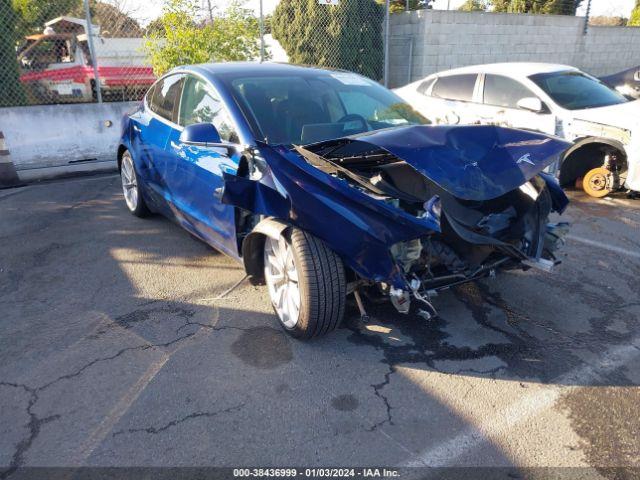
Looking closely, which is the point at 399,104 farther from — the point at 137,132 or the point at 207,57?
the point at 207,57

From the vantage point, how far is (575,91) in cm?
690

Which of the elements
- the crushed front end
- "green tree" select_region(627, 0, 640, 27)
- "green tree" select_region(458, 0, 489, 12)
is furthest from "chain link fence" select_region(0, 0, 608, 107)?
"green tree" select_region(627, 0, 640, 27)

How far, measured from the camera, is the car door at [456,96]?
7.41 meters

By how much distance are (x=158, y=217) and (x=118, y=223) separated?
1.45 feet

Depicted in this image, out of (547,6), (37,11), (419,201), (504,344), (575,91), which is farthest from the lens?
(547,6)

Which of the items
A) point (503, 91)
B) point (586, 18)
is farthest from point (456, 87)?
point (586, 18)

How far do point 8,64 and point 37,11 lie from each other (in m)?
3.19

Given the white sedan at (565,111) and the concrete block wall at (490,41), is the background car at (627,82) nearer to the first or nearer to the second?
the white sedan at (565,111)

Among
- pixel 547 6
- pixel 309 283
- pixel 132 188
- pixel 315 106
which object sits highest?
pixel 547 6

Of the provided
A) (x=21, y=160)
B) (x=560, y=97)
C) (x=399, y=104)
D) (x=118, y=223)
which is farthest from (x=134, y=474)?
(x=21, y=160)

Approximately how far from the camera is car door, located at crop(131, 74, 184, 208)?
4.72 metres

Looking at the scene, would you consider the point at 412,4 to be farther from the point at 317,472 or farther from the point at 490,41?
the point at 317,472

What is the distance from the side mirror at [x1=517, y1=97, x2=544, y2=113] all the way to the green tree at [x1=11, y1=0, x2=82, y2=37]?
823cm

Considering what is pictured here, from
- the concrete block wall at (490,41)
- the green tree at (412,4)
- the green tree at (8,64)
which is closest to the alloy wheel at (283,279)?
the green tree at (8,64)
